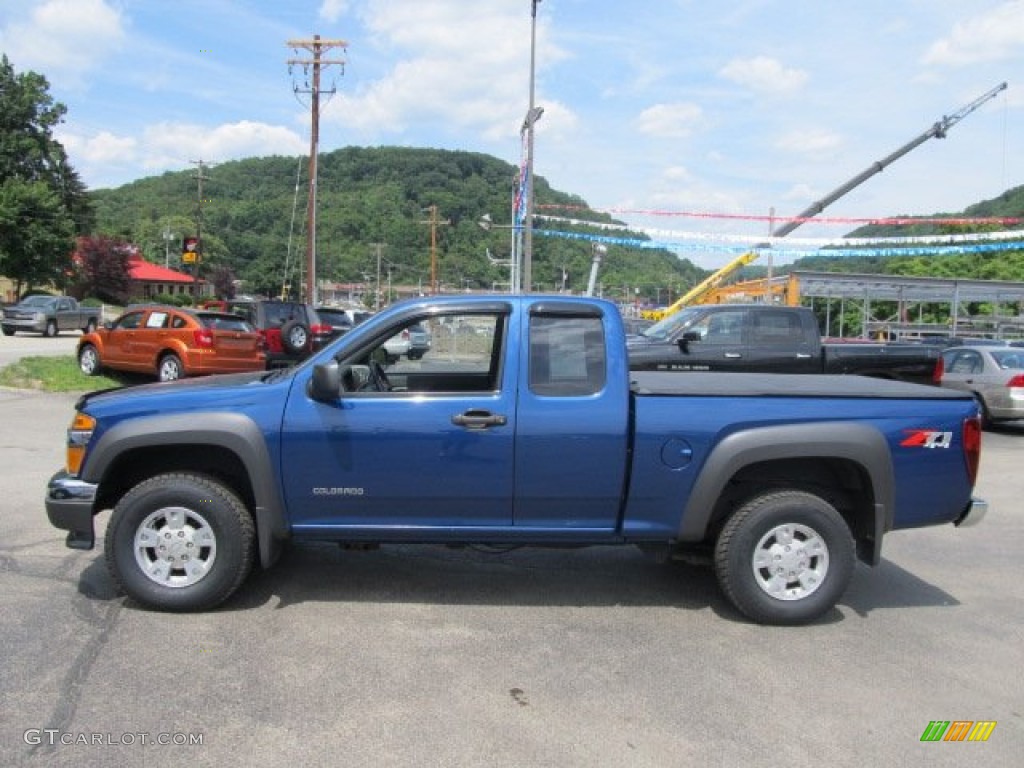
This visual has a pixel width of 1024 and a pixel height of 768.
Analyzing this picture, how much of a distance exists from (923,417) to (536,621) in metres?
2.49

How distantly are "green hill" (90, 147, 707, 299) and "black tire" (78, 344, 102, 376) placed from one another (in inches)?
1100

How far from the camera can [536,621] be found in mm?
4793

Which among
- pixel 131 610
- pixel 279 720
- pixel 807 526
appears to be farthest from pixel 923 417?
pixel 131 610

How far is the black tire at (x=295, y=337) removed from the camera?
18.3 meters

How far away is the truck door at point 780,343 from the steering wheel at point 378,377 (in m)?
8.50

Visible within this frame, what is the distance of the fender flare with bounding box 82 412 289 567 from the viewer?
15.0 ft

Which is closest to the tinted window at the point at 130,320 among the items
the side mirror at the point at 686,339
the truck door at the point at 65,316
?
the side mirror at the point at 686,339

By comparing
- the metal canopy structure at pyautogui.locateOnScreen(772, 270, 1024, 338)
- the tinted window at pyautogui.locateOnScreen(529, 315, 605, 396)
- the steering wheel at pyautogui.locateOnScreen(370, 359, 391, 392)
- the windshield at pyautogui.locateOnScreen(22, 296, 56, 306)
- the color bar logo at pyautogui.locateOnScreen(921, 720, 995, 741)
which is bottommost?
the color bar logo at pyautogui.locateOnScreen(921, 720, 995, 741)

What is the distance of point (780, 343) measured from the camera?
12820 mm

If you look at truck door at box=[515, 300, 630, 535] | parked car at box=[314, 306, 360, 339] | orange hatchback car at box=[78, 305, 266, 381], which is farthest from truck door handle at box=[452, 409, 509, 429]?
parked car at box=[314, 306, 360, 339]

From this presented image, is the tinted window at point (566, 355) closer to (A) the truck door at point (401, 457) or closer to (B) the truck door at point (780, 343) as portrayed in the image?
(A) the truck door at point (401, 457)

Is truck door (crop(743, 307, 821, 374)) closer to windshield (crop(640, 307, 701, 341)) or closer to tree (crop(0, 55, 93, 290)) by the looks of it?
windshield (crop(640, 307, 701, 341))

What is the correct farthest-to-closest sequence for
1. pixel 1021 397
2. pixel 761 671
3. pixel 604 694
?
1. pixel 1021 397
2. pixel 761 671
3. pixel 604 694

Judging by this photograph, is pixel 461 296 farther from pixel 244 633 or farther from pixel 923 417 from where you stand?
pixel 923 417
